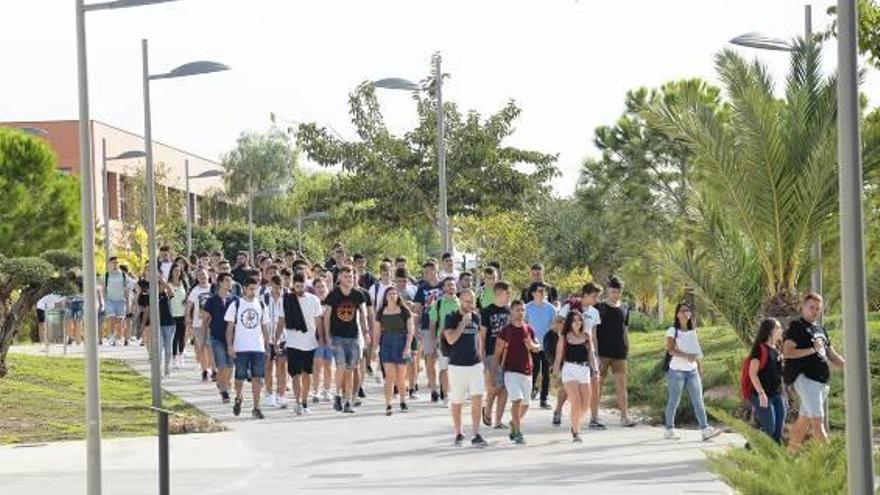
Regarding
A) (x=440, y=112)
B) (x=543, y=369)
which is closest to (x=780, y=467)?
(x=543, y=369)

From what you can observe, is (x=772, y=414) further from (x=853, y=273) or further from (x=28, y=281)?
(x=28, y=281)

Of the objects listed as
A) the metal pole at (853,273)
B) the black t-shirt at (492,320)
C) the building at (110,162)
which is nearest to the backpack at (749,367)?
the black t-shirt at (492,320)

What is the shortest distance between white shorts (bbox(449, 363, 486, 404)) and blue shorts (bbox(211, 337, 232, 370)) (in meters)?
5.52

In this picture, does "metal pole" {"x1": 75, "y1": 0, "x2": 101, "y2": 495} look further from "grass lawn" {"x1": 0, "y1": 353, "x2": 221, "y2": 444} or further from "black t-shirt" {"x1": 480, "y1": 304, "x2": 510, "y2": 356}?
"black t-shirt" {"x1": 480, "y1": 304, "x2": 510, "y2": 356}

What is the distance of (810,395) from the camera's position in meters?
18.7

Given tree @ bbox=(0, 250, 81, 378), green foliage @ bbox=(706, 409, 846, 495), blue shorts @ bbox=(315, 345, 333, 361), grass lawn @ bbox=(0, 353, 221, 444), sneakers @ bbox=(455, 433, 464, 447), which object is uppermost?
tree @ bbox=(0, 250, 81, 378)

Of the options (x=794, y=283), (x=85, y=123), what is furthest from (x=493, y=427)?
(x=85, y=123)

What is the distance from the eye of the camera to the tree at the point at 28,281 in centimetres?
3006

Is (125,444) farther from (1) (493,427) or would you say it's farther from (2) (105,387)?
(2) (105,387)

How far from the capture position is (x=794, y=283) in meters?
24.5

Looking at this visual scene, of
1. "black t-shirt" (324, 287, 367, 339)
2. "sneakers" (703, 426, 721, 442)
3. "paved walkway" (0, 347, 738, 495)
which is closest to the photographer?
"paved walkway" (0, 347, 738, 495)

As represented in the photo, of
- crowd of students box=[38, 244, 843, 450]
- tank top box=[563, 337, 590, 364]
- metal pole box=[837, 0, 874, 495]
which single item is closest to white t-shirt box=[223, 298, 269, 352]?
crowd of students box=[38, 244, 843, 450]

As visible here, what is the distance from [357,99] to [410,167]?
2219mm

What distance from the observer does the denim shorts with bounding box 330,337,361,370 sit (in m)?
25.1
